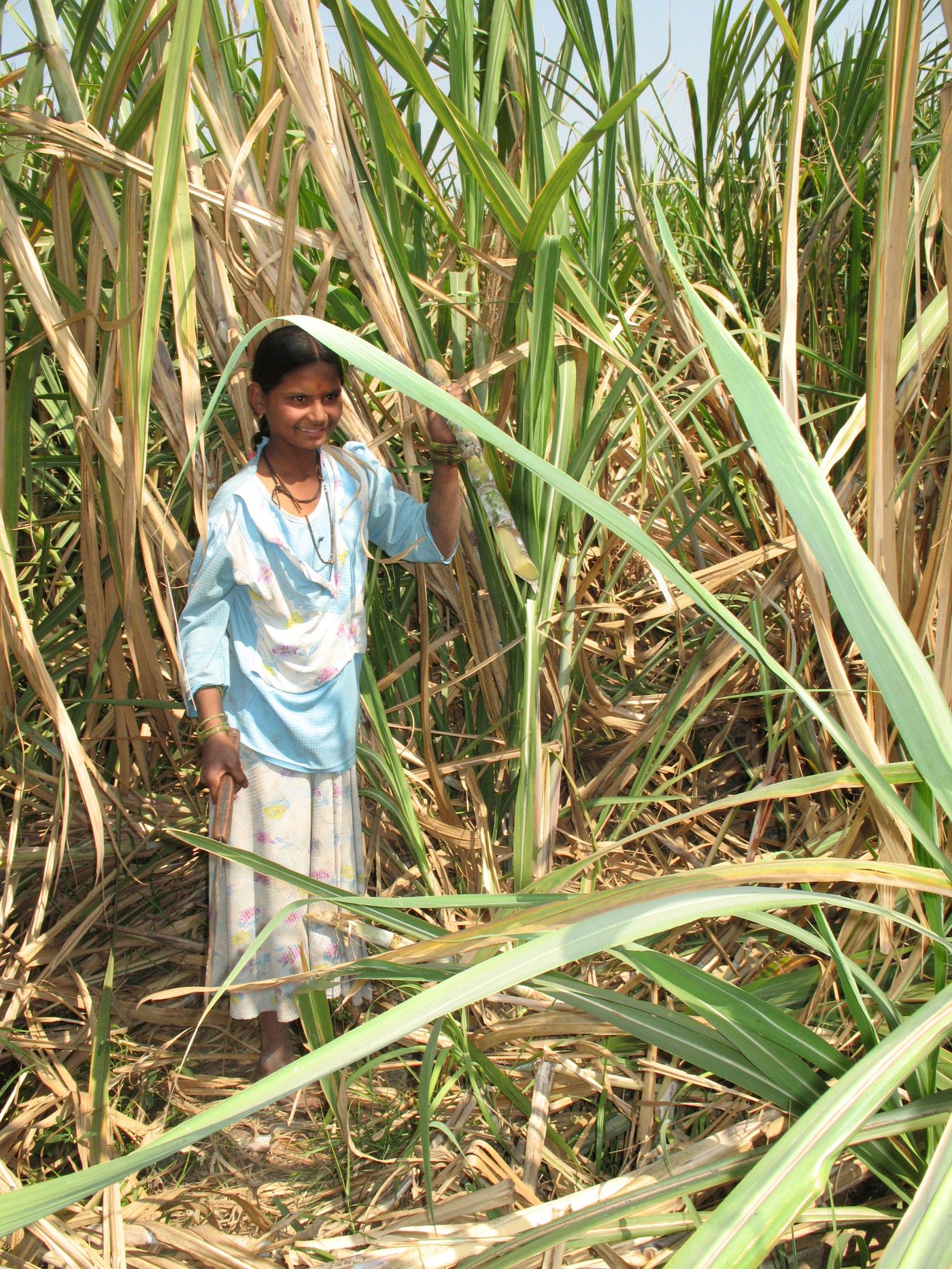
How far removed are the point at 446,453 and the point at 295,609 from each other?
307 millimetres

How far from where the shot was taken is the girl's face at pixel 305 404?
1.33 meters

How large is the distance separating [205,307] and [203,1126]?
1.17m

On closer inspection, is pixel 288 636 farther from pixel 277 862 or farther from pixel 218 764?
pixel 277 862

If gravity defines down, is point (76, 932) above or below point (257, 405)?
below

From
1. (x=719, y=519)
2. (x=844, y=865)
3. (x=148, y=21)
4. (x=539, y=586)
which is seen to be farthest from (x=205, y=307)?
(x=844, y=865)

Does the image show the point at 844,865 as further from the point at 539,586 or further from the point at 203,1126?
the point at 539,586

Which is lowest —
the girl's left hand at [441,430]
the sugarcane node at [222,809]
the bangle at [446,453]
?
the sugarcane node at [222,809]

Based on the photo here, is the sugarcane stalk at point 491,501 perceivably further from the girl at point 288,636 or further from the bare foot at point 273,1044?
the bare foot at point 273,1044

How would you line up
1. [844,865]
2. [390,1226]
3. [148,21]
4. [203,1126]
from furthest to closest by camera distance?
[148,21] → [390,1226] → [844,865] → [203,1126]

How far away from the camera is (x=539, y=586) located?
51.6 inches

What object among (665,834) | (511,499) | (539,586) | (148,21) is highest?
(148,21)

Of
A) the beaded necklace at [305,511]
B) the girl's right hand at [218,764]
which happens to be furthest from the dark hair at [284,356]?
the girl's right hand at [218,764]

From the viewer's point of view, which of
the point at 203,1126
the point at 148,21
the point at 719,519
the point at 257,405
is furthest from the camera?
the point at 719,519

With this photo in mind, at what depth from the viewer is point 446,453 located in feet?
4.33
